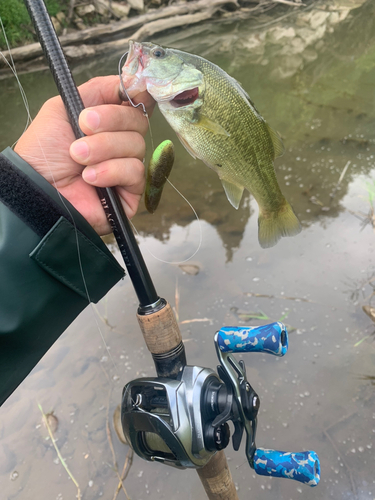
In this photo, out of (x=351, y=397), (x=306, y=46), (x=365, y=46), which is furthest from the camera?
(x=306, y=46)

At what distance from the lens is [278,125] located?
4.87 m

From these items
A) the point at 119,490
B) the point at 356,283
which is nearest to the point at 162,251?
the point at 356,283

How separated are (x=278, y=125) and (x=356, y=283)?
118 inches

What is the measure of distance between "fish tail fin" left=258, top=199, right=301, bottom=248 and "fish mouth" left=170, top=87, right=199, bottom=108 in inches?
21.8

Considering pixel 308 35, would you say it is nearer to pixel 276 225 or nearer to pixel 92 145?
pixel 276 225

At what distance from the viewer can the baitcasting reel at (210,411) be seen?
1033 mm

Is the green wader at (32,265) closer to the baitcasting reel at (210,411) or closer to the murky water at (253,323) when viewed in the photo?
the baitcasting reel at (210,411)

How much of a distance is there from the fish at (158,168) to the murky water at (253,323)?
1.49 m

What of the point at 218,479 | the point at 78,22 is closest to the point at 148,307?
the point at 218,479

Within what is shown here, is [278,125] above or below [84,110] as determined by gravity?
below

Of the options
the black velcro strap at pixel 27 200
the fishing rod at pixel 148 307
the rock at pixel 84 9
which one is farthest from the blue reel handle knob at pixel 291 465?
the rock at pixel 84 9

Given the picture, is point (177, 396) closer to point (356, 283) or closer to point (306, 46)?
point (356, 283)

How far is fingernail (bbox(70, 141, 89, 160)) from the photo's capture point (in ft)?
3.85

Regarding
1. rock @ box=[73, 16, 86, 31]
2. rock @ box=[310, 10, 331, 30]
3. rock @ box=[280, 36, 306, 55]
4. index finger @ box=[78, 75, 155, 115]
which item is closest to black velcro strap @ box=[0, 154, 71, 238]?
index finger @ box=[78, 75, 155, 115]
